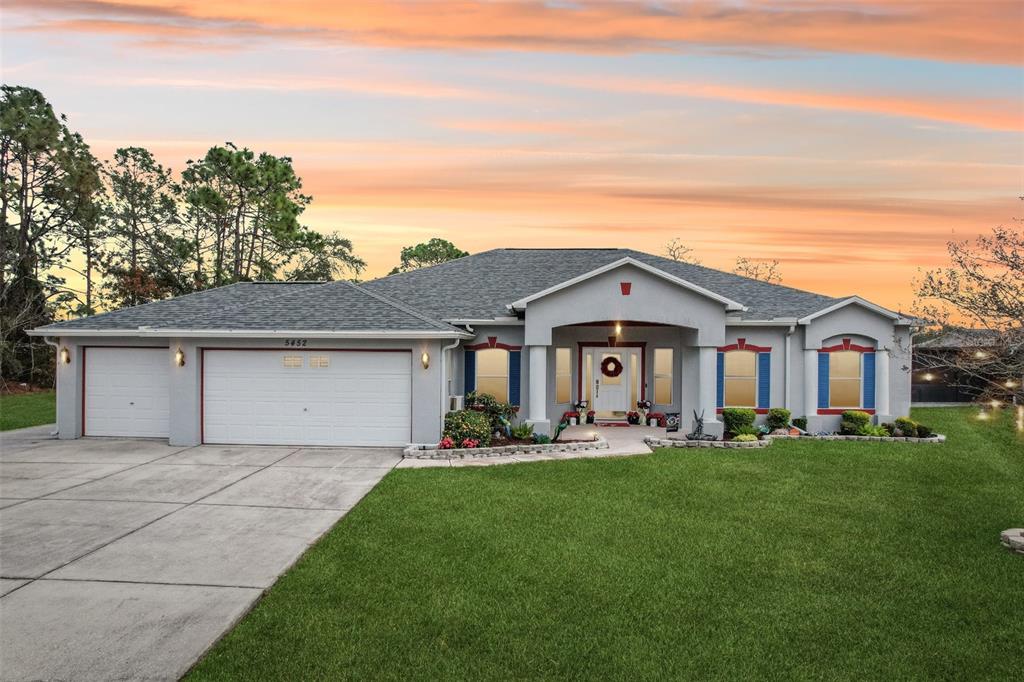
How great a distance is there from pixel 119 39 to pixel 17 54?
7.07ft

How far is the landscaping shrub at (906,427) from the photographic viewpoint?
16.5 m

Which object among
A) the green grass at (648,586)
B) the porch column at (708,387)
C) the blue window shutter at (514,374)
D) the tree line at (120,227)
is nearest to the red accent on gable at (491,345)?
the blue window shutter at (514,374)

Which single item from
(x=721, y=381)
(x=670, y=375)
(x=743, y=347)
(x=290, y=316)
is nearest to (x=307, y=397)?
(x=290, y=316)

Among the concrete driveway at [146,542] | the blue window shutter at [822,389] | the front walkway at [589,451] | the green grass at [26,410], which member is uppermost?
the blue window shutter at [822,389]

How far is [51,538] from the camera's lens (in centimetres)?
810

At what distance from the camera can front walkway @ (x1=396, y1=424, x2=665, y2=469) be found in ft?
42.7

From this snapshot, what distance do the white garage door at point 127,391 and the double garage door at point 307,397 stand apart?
44.4 inches

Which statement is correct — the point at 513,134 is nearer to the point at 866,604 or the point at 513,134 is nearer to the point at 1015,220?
the point at 1015,220

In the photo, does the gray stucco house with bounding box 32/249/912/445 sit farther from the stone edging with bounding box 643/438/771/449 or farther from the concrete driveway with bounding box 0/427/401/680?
the concrete driveway with bounding box 0/427/401/680

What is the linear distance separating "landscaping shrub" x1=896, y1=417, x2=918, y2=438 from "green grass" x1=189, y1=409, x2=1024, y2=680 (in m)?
5.33

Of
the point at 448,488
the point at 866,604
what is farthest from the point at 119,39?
the point at 866,604

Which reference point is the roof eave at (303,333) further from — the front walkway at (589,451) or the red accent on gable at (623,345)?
the red accent on gable at (623,345)

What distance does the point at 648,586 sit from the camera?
655 centimetres

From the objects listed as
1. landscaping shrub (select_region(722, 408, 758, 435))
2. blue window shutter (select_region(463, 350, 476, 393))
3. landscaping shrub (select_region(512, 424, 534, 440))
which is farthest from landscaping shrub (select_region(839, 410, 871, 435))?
blue window shutter (select_region(463, 350, 476, 393))
